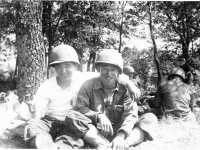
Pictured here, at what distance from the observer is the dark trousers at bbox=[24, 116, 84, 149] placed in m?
3.08

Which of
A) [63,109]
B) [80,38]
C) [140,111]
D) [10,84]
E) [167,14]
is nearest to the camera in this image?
[63,109]

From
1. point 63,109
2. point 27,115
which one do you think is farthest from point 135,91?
point 27,115

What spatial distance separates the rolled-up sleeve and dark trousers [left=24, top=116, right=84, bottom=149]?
654mm

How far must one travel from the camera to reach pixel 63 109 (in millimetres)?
3779

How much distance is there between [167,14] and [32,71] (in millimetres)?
10929

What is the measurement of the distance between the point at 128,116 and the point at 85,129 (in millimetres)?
676

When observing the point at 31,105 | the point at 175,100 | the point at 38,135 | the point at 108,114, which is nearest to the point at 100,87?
the point at 108,114

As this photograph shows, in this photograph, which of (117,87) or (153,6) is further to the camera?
(153,6)

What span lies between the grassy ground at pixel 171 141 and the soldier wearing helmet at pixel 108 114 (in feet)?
0.56

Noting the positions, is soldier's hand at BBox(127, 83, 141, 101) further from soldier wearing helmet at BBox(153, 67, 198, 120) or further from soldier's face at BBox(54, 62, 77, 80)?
soldier wearing helmet at BBox(153, 67, 198, 120)

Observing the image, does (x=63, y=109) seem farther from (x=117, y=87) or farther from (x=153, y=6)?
(x=153, y=6)

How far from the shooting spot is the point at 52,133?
11.6 ft

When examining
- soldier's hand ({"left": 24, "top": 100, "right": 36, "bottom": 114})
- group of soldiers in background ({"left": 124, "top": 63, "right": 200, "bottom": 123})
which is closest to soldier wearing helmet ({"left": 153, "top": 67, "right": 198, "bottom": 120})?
group of soldiers in background ({"left": 124, "top": 63, "right": 200, "bottom": 123})

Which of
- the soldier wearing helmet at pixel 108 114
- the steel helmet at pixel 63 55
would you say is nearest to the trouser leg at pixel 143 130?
the soldier wearing helmet at pixel 108 114
